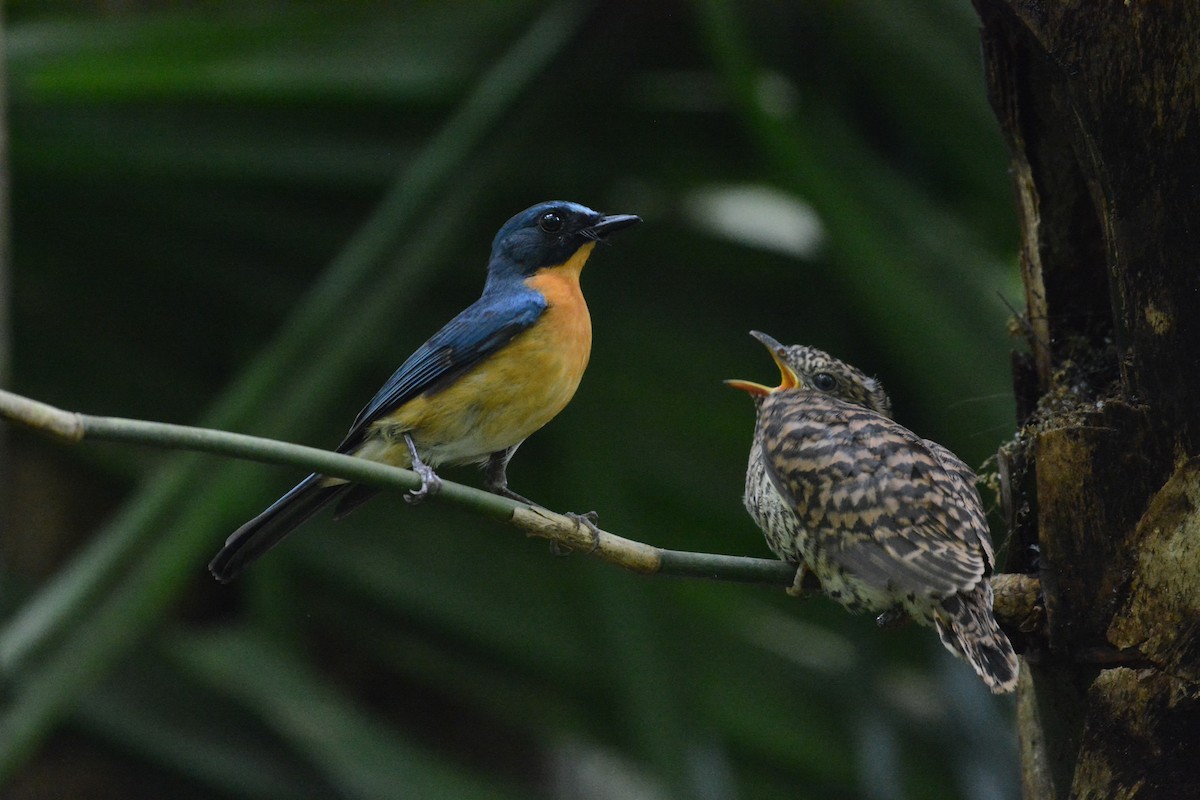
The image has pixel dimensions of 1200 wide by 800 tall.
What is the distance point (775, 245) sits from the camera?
20.7ft

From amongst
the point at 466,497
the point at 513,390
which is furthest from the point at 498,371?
the point at 466,497

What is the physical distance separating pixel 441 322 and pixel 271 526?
1.91 m

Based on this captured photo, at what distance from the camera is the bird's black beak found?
253 cm

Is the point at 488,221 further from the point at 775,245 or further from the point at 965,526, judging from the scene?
the point at 775,245

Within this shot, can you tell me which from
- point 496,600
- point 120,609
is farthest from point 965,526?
point 496,600

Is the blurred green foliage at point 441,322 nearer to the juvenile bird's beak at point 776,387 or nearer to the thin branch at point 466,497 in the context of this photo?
the juvenile bird's beak at point 776,387

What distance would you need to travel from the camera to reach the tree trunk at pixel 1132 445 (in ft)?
8.59

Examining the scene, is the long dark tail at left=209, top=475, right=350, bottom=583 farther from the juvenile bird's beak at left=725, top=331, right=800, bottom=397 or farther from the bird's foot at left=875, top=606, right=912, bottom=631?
the bird's foot at left=875, top=606, right=912, bottom=631

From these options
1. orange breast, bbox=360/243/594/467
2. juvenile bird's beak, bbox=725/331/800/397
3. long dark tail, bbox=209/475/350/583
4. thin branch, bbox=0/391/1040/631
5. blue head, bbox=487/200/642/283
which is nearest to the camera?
thin branch, bbox=0/391/1040/631

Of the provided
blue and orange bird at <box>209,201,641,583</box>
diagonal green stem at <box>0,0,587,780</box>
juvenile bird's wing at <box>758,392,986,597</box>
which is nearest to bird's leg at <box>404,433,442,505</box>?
blue and orange bird at <box>209,201,641,583</box>

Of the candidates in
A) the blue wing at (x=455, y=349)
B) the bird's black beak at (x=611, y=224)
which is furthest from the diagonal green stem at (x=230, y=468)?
the bird's black beak at (x=611, y=224)

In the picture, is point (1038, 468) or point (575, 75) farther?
point (575, 75)

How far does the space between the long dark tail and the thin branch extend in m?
0.37

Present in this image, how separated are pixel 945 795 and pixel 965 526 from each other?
4.18m
